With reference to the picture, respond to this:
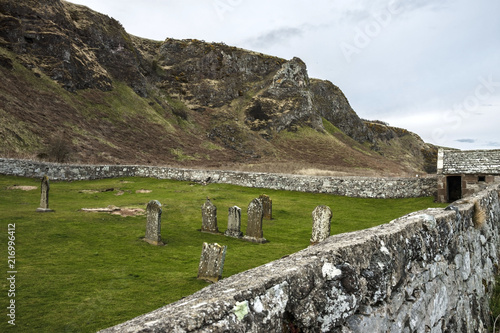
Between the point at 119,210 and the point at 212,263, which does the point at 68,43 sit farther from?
the point at 212,263

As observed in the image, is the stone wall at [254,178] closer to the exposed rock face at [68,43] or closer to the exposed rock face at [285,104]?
the exposed rock face at [68,43]

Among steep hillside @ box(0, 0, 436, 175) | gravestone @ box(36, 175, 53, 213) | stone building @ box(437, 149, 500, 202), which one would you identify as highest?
steep hillside @ box(0, 0, 436, 175)

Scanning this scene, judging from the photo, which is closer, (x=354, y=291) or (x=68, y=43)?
(x=354, y=291)

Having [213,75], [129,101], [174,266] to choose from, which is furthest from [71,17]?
[174,266]

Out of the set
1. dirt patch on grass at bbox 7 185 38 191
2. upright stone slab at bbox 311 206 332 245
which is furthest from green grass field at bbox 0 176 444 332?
upright stone slab at bbox 311 206 332 245

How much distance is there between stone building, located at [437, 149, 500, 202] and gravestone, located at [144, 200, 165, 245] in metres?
17.7

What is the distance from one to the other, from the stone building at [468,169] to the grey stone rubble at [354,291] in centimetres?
1847

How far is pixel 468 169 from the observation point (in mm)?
21625

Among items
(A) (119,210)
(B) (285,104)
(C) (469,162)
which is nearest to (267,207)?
(A) (119,210)

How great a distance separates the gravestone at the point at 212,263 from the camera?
356 inches

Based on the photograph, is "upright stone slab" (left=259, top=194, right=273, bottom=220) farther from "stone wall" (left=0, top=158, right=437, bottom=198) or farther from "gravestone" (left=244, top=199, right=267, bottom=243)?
"stone wall" (left=0, top=158, right=437, bottom=198)

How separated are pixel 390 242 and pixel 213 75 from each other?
8941 centimetres

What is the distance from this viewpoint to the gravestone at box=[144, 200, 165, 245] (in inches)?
494

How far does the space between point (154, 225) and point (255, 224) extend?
13.2 feet
